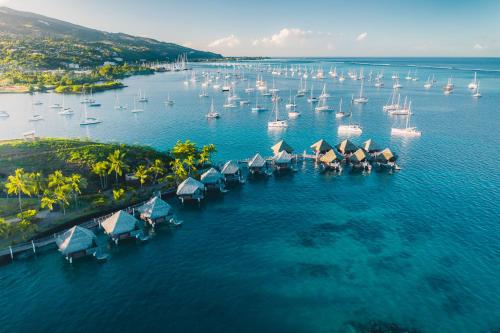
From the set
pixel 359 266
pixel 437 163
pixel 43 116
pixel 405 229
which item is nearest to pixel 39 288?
pixel 359 266

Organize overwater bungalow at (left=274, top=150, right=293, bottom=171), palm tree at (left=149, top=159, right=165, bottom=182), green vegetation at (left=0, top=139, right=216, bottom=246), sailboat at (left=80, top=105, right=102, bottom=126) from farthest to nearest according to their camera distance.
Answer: sailboat at (left=80, top=105, right=102, bottom=126)
overwater bungalow at (left=274, top=150, right=293, bottom=171)
palm tree at (left=149, top=159, right=165, bottom=182)
green vegetation at (left=0, top=139, right=216, bottom=246)

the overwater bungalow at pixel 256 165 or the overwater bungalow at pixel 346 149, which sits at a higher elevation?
the overwater bungalow at pixel 346 149

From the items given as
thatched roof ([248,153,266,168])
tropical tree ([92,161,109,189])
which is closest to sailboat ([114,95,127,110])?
tropical tree ([92,161,109,189])

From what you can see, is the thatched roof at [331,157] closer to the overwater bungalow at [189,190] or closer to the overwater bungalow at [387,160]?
the overwater bungalow at [387,160]

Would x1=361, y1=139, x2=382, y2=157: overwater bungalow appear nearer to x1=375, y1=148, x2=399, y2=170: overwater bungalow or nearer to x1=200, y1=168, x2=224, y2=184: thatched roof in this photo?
x1=375, y1=148, x2=399, y2=170: overwater bungalow

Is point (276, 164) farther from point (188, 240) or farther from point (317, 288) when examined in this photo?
point (317, 288)

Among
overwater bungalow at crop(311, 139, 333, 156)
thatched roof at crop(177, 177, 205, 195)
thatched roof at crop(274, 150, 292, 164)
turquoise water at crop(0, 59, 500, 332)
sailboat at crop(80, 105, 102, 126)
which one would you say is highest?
sailboat at crop(80, 105, 102, 126)

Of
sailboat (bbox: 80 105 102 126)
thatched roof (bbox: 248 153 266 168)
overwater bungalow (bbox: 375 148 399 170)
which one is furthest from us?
sailboat (bbox: 80 105 102 126)

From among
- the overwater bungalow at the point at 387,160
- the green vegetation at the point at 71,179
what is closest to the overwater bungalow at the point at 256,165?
the green vegetation at the point at 71,179
